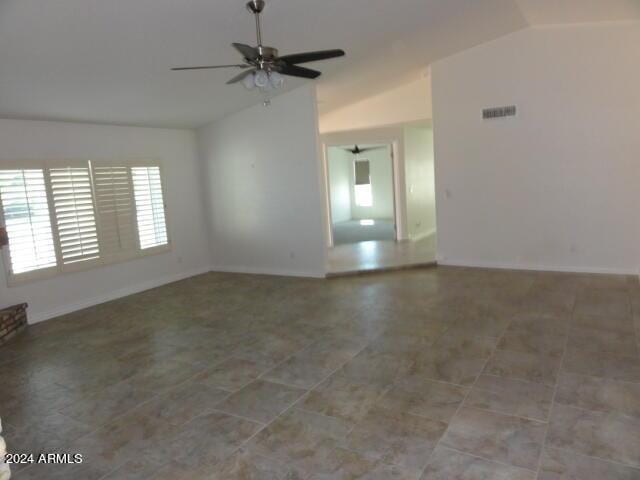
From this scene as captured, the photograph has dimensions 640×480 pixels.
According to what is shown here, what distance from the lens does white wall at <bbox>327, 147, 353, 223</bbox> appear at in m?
13.1

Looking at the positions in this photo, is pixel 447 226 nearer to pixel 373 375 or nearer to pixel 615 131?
pixel 615 131

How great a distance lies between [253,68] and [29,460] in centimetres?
298

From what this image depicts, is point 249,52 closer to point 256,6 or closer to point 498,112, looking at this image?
point 256,6

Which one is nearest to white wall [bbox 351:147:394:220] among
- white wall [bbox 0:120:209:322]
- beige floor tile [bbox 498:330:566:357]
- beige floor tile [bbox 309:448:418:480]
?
white wall [bbox 0:120:209:322]

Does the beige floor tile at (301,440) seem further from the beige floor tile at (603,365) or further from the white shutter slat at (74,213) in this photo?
the white shutter slat at (74,213)

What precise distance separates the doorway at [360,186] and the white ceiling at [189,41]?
6505 mm

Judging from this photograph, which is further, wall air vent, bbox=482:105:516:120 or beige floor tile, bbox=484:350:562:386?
wall air vent, bbox=482:105:516:120

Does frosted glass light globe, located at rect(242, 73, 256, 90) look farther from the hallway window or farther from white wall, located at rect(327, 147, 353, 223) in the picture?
the hallway window

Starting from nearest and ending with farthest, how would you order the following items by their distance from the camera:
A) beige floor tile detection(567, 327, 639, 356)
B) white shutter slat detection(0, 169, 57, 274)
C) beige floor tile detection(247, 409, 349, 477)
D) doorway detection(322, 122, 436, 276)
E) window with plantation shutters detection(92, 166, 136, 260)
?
beige floor tile detection(247, 409, 349, 477) < beige floor tile detection(567, 327, 639, 356) < white shutter slat detection(0, 169, 57, 274) < window with plantation shutters detection(92, 166, 136, 260) < doorway detection(322, 122, 436, 276)

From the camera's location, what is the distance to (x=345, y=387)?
10.8 feet

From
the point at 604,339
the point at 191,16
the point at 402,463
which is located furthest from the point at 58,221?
the point at 604,339

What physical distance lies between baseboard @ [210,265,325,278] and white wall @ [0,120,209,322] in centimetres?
35

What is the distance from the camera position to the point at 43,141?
210 inches

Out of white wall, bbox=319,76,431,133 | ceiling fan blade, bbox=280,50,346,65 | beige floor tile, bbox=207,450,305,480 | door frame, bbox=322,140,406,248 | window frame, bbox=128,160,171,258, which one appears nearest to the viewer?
beige floor tile, bbox=207,450,305,480
